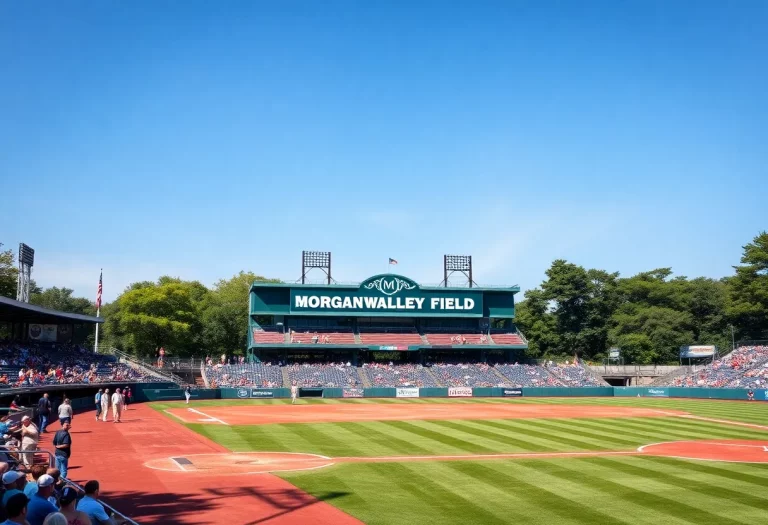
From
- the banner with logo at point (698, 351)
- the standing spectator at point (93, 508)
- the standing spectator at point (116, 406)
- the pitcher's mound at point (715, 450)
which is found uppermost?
the banner with logo at point (698, 351)

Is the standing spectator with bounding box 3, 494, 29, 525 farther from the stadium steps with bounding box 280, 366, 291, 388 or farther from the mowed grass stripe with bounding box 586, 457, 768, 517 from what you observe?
the stadium steps with bounding box 280, 366, 291, 388

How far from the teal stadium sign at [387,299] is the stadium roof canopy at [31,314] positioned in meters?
22.9

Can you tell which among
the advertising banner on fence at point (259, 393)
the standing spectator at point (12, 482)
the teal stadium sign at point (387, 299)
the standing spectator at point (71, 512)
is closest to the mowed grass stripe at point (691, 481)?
the standing spectator at point (71, 512)

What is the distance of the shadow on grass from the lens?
15704 mm

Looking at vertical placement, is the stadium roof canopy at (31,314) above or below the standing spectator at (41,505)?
above

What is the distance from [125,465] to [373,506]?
35.1ft

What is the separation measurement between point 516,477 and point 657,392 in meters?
51.8

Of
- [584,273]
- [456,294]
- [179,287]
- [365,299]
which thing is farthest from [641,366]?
[179,287]

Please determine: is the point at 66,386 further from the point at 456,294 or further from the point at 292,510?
the point at 456,294

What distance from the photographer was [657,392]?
66.9m

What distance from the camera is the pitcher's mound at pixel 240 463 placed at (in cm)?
2223

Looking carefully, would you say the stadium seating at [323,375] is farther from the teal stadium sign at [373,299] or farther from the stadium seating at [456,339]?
the stadium seating at [456,339]

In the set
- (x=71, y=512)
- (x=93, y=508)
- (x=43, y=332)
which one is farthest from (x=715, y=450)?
(x=43, y=332)

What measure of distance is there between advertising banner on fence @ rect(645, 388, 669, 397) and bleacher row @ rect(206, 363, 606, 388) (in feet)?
20.0
